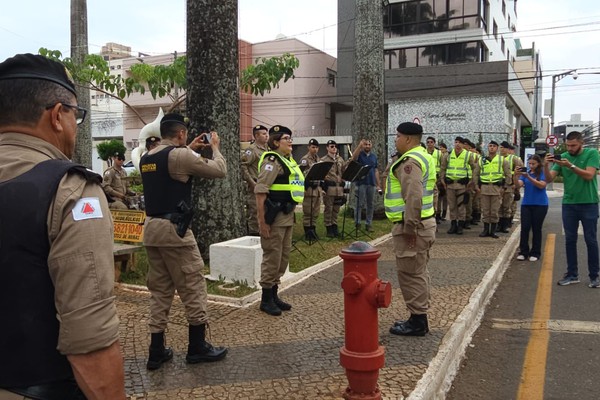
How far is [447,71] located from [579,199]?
23.4 metres

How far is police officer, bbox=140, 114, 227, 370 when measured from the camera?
155 inches

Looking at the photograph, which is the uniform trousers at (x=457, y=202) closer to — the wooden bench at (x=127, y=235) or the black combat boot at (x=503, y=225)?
the black combat boot at (x=503, y=225)

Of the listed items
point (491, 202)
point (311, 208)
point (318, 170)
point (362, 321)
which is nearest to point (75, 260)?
point (362, 321)

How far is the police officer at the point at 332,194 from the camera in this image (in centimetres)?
1037

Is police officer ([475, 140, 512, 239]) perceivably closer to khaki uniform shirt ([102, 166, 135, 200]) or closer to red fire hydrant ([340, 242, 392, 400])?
khaki uniform shirt ([102, 166, 135, 200])

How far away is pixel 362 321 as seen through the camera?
334cm

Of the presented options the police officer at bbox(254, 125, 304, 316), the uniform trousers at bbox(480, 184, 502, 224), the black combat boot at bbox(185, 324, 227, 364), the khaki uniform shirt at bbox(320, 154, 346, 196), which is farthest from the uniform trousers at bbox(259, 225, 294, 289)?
the uniform trousers at bbox(480, 184, 502, 224)

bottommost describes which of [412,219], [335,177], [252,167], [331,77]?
[412,219]

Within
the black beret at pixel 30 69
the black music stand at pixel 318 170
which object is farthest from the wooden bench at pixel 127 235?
the black beret at pixel 30 69

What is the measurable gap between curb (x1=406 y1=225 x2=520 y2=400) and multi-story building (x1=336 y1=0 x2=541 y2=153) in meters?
22.6

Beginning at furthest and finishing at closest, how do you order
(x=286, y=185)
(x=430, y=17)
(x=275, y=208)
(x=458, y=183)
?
(x=430, y=17) → (x=458, y=183) → (x=286, y=185) → (x=275, y=208)

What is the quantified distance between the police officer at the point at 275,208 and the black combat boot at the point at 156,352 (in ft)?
4.92

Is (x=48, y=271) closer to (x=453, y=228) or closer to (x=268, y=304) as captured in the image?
(x=268, y=304)

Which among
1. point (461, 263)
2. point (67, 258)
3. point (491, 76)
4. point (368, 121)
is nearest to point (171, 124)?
point (67, 258)
